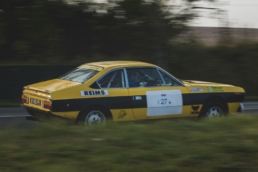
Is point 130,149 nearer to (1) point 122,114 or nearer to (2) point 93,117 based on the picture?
(2) point 93,117

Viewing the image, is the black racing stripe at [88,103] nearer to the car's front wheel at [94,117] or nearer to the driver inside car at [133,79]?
the car's front wheel at [94,117]

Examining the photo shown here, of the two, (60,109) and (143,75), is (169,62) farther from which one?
(60,109)

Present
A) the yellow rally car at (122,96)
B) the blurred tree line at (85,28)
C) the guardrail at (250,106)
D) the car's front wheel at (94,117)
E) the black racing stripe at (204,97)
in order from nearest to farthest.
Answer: the yellow rally car at (122,96) < the car's front wheel at (94,117) < the black racing stripe at (204,97) < the guardrail at (250,106) < the blurred tree line at (85,28)

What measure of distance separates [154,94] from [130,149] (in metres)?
4.38

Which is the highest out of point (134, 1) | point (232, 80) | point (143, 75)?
point (134, 1)

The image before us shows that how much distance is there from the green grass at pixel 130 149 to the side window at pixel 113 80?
3139 millimetres

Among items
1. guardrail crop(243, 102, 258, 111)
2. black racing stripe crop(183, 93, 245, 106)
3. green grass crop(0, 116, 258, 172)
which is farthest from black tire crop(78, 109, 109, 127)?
guardrail crop(243, 102, 258, 111)

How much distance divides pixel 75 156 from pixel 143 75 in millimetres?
4922

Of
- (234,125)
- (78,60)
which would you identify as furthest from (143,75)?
(78,60)

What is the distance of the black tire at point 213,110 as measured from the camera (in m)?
10.5

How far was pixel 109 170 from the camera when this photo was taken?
5.13 m

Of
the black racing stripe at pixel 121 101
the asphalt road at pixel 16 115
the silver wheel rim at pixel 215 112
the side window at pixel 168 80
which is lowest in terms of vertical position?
the asphalt road at pixel 16 115

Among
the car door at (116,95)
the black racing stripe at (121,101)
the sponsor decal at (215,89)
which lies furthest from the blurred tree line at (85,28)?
the car door at (116,95)

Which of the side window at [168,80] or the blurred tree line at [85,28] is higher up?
the blurred tree line at [85,28]
